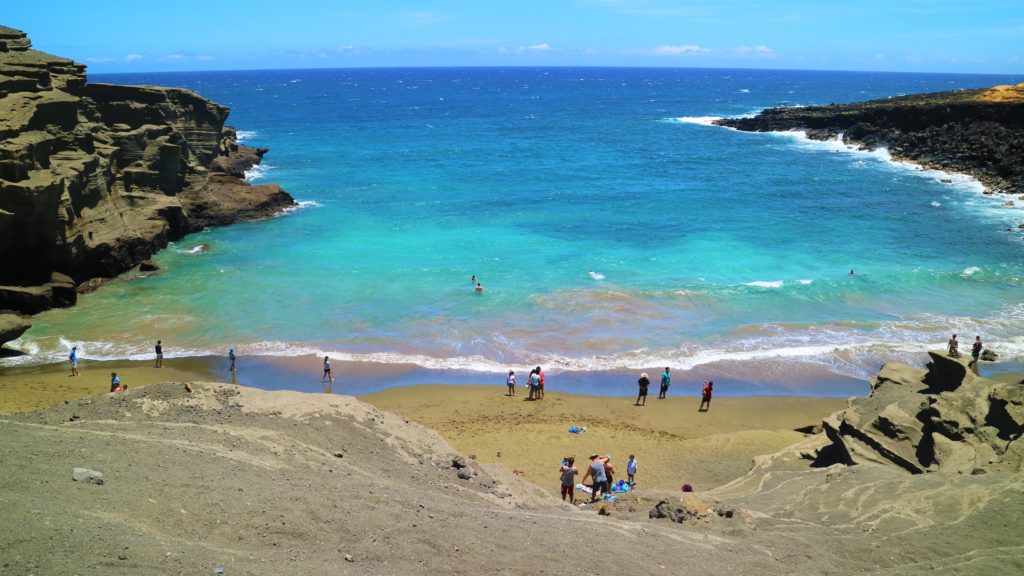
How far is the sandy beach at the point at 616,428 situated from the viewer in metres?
16.5

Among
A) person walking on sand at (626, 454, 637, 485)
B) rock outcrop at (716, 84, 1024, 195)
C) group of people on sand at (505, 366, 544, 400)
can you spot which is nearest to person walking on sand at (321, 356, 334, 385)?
group of people on sand at (505, 366, 544, 400)

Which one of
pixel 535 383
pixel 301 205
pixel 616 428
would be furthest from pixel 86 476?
pixel 301 205

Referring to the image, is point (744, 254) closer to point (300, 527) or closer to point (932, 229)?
point (932, 229)

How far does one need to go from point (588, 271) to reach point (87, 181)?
70.0 feet

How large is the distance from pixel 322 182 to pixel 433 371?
111ft

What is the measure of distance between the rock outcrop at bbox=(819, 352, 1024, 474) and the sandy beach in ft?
8.19

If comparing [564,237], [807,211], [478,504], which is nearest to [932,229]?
[807,211]

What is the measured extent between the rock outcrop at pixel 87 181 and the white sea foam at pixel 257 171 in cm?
892

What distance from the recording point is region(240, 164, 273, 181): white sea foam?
2096 inches

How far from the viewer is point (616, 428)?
61.6 ft

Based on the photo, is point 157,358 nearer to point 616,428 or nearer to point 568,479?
point 616,428

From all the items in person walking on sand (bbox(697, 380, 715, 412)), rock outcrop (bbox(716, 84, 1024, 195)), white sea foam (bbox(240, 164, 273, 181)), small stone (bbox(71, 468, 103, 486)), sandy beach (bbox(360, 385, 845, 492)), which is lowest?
sandy beach (bbox(360, 385, 845, 492))

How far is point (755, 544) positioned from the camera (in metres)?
10.3

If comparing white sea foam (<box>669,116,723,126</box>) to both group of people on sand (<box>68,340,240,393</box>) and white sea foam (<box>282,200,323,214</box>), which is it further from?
group of people on sand (<box>68,340,240,393</box>)
